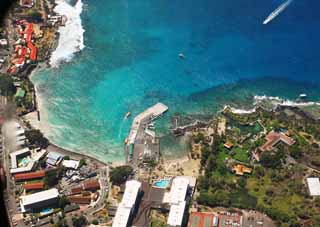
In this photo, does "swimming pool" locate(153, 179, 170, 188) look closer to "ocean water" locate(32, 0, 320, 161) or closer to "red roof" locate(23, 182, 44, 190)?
"ocean water" locate(32, 0, 320, 161)

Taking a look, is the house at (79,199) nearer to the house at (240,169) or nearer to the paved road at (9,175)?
the paved road at (9,175)

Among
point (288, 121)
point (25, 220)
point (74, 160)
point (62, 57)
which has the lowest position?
point (25, 220)

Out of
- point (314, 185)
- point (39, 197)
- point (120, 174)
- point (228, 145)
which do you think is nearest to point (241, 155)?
point (228, 145)

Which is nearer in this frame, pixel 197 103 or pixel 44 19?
pixel 197 103

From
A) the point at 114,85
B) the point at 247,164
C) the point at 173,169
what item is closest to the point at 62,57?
the point at 114,85

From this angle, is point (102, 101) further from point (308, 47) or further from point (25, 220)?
point (308, 47)

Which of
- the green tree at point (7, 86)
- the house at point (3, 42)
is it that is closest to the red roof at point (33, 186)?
the green tree at point (7, 86)

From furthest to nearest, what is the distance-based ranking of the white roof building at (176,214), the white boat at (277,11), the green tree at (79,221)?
1. the white boat at (277,11)
2. the green tree at (79,221)
3. the white roof building at (176,214)
